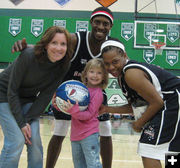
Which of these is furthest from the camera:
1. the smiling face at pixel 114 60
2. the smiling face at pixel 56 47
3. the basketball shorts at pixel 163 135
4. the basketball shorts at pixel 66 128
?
the basketball shorts at pixel 66 128

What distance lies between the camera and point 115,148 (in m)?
5.09

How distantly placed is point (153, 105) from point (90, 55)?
3.51ft

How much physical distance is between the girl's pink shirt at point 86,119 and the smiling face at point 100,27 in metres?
0.67

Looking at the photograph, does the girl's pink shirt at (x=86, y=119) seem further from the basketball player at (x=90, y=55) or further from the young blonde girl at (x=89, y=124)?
the basketball player at (x=90, y=55)

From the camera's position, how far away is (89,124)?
7.81 ft

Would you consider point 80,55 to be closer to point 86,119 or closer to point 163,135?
point 86,119

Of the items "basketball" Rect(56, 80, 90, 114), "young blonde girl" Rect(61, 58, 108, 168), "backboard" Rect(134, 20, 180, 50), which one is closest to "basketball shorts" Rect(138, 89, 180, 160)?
"young blonde girl" Rect(61, 58, 108, 168)

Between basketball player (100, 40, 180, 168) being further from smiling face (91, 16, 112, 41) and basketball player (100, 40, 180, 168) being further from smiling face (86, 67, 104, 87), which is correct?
smiling face (91, 16, 112, 41)

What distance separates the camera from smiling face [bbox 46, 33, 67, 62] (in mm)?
2330

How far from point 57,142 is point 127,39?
8.93m

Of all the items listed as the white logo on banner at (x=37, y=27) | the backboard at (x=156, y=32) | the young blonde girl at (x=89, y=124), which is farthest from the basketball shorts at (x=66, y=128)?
the white logo on banner at (x=37, y=27)

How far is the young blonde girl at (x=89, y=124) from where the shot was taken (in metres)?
2.31

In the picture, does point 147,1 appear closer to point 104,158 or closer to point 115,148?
point 115,148

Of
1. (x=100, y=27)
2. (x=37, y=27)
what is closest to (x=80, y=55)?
(x=100, y=27)
